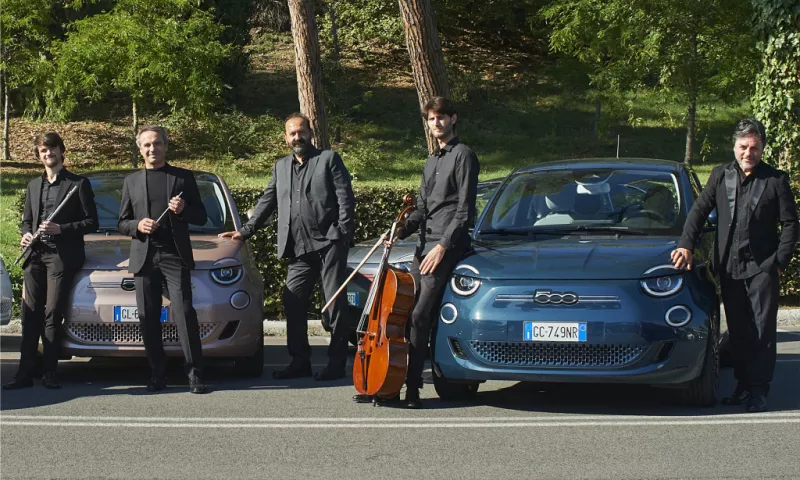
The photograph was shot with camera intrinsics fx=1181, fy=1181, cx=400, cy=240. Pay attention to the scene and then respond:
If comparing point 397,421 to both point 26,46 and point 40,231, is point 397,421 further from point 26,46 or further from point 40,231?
point 26,46

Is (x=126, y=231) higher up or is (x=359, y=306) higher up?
(x=126, y=231)

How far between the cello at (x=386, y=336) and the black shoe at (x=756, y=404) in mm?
2176

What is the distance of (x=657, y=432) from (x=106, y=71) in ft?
69.0

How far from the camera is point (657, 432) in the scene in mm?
6824

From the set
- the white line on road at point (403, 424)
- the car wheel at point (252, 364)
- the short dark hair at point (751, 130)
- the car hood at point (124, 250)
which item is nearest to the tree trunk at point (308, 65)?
the car hood at point (124, 250)

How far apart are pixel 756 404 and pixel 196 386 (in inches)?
150

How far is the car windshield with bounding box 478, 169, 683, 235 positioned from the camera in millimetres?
8445

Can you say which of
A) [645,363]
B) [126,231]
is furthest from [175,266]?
[645,363]

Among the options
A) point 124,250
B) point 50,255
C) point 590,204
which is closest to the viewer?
point 50,255

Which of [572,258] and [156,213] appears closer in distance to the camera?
[572,258]

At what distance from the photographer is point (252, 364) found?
914 centimetres

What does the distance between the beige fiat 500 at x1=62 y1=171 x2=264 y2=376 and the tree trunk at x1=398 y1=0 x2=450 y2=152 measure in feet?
18.6

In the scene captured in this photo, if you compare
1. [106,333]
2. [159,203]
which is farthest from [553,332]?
[106,333]

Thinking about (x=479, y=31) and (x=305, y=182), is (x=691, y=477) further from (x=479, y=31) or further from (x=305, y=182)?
(x=479, y=31)
